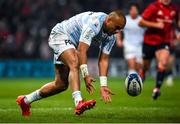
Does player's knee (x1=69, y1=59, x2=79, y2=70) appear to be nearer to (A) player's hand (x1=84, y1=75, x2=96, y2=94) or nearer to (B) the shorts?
(A) player's hand (x1=84, y1=75, x2=96, y2=94)

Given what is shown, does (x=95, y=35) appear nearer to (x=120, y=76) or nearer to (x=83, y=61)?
(x=83, y=61)

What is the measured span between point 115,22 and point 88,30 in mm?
437

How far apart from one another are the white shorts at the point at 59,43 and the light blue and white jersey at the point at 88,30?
8cm

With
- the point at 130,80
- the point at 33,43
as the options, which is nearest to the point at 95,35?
the point at 130,80

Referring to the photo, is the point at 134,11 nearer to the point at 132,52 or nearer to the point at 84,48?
the point at 132,52

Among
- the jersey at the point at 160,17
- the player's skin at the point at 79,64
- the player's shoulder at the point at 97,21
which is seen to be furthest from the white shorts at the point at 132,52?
the player's shoulder at the point at 97,21

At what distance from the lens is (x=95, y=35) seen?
Result: 10.5m

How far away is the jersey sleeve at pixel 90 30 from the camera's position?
10281 millimetres

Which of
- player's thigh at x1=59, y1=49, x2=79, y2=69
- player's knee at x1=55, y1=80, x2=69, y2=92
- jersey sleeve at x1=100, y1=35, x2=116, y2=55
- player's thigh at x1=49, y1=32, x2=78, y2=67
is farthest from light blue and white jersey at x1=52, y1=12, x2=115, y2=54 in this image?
player's knee at x1=55, y1=80, x2=69, y2=92

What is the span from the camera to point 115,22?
10.3 m

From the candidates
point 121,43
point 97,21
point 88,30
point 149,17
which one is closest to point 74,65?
point 88,30

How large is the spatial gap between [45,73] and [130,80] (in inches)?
733

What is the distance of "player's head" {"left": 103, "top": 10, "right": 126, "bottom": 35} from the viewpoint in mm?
10328

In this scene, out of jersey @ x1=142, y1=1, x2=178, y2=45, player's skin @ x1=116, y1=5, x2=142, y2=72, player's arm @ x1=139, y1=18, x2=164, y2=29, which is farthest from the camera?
player's skin @ x1=116, y1=5, x2=142, y2=72
